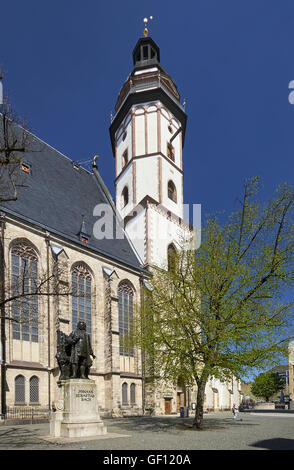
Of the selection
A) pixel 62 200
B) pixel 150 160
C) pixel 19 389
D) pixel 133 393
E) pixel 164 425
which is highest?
pixel 150 160

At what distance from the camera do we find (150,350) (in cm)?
1728

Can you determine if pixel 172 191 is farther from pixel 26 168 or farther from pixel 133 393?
pixel 133 393

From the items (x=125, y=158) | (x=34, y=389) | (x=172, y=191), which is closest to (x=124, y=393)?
(x=34, y=389)

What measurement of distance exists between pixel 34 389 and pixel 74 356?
9.86m

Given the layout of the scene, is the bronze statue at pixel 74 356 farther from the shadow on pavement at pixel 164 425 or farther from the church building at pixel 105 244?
the shadow on pavement at pixel 164 425

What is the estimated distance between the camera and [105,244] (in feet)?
98.2

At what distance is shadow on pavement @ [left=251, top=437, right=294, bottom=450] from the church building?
261 inches

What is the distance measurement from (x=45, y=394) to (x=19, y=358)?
235 cm

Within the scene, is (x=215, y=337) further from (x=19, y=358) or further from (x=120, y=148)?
(x=120, y=148)

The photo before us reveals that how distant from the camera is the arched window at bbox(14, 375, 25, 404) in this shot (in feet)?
66.9

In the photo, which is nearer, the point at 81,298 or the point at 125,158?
the point at 81,298

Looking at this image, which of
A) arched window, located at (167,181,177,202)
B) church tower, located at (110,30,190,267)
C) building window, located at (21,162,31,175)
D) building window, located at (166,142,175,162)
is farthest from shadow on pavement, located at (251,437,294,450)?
building window, located at (166,142,175,162)

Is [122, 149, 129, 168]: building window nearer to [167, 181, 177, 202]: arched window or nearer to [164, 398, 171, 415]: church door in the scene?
[167, 181, 177, 202]: arched window

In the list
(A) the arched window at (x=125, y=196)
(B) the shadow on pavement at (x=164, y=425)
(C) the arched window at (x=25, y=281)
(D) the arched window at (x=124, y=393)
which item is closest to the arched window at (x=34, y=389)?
(C) the arched window at (x=25, y=281)
